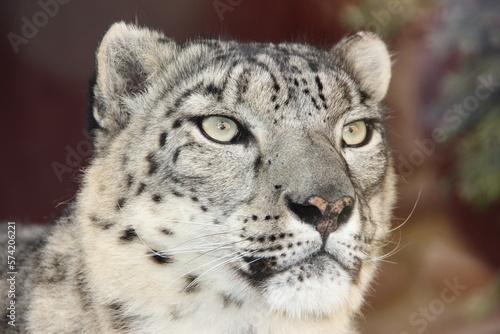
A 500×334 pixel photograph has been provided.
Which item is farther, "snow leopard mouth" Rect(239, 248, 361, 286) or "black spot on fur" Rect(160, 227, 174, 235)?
"black spot on fur" Rect(160, 227, 174, 235)

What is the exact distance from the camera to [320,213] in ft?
6.55

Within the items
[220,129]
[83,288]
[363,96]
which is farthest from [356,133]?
[83,288]

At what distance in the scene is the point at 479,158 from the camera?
179 inches

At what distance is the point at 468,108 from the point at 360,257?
2.70 meters

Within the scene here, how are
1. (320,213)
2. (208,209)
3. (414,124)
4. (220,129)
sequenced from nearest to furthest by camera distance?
(320,213) < (208,209) < (220,129) < (414,124)

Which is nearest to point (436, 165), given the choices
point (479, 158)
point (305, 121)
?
point (479, 158)

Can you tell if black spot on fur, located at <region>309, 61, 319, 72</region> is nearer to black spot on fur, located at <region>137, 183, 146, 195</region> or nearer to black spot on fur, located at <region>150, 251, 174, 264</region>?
black spot on fur, located at <region>137, 183, 146, 195</region>

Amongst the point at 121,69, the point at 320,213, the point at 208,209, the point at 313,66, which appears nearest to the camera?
the point at 320,213

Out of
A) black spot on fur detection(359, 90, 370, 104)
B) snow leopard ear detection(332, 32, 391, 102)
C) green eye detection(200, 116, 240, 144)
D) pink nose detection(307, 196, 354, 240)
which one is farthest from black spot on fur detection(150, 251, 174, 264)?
snow leopard ear detection(332, 32, 391, 102)

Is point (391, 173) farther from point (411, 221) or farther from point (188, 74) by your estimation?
point (411, 221)

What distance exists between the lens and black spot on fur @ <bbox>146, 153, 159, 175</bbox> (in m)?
2.25

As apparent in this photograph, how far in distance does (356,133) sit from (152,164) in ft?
2.76

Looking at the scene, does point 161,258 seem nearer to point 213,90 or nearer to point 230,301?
point 230,301

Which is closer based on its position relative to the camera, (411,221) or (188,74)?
(188,74)
